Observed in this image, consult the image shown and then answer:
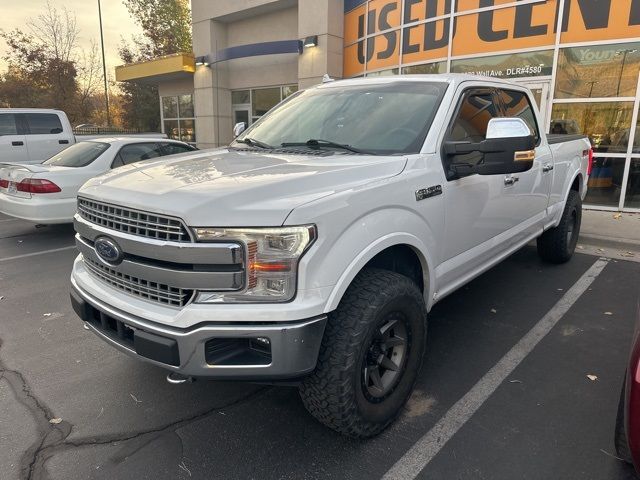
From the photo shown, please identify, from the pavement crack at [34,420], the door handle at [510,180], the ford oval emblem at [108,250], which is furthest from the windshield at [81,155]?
the door handle at [510,180]

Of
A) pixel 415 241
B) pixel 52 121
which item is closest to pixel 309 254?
pixel 415 241

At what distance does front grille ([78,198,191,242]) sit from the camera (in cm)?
208

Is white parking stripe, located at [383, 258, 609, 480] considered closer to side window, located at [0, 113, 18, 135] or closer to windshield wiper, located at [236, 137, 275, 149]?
windshield wiper, located at [236, 137, 275, 149]

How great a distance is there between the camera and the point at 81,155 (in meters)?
7.39

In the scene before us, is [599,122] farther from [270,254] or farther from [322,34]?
[270,254]

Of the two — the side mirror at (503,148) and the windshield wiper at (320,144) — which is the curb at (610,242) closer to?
the side mirror at (503,148)

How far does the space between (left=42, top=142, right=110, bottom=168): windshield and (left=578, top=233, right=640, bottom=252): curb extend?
7.39 meters

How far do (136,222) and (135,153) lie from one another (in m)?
6.01

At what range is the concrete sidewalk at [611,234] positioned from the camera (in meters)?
6.39

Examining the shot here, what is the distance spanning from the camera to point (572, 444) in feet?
8.26

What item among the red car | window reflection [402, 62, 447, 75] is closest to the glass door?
window reflection [402, 62, 447, 75]

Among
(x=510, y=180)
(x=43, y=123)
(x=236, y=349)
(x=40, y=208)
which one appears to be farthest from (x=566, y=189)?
(x=43, y=123)

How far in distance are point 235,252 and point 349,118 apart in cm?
172

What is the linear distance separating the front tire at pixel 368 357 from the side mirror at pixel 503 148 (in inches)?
35.6
